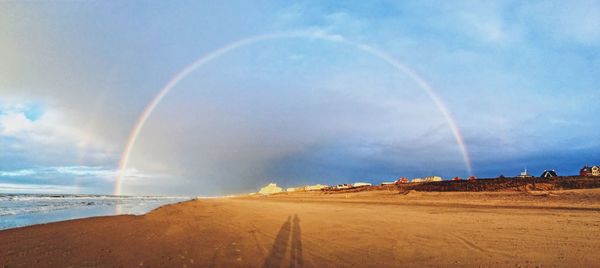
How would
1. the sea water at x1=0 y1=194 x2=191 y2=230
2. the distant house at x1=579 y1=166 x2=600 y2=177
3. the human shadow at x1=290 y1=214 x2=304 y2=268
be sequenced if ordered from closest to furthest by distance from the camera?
the human shadow at x1=290 y1=214 x2=304 y2=268, the sea water at x1=0 y1=194 x2=191 y2=230, the distant house at x1=579 y1=166 x2=600 y2=177

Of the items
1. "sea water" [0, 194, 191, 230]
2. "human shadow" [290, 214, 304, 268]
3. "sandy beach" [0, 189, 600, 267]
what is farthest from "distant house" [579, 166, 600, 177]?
"sea water" [0, 194, 191, 230]

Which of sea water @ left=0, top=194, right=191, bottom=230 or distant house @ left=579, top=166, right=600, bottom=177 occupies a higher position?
distant house @ left=579, top=166, right=600, bottom=177

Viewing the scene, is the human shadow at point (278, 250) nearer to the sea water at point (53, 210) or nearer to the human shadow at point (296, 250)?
the human shadow at point (296, 250)

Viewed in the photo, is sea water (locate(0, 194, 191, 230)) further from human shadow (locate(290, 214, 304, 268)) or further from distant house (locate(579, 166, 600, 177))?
distant house (locate(579, 166, 600, 177))

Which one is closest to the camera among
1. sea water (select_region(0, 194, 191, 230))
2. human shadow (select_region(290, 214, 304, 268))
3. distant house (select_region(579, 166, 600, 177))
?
→ human shadow (select_region(290, 214, 304, 268))

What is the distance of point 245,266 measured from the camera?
846 centimetres

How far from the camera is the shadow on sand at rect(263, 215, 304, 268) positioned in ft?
28.7

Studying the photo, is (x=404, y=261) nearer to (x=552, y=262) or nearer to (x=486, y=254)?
(x=486, y=254)

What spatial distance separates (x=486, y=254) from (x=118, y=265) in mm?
9610

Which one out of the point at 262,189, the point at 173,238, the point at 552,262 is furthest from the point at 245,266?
the point at 262,189

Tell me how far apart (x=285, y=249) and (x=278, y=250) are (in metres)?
0.25

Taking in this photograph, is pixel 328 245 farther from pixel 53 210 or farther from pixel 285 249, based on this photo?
pixel 53 210

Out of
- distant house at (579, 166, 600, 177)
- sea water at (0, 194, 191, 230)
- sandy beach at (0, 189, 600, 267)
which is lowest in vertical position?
sea water at (0, 194, 191, 230)

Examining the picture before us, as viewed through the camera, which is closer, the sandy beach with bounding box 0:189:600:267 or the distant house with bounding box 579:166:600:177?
the sandy beach with bounding box 0:189:600:267
